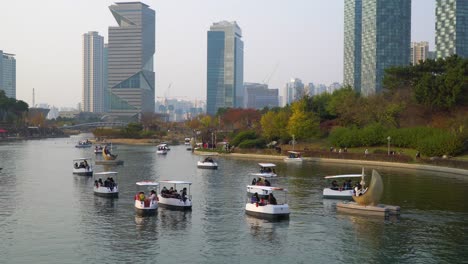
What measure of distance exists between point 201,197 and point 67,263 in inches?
964

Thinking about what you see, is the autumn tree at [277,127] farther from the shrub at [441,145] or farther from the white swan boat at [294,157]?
the shrub at [441,145]

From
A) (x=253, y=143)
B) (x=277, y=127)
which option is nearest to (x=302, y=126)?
(x=277, y=127)

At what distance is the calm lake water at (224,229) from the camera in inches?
1313

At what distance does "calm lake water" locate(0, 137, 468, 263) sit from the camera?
109ft

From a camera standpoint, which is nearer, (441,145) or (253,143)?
(441,145)

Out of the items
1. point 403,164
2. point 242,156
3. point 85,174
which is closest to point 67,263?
point 85,174

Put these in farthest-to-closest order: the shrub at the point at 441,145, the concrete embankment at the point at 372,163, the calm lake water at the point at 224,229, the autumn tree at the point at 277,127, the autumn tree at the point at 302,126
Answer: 1. the autumn tree at the point at 277,127
2. the autumn tree at the point at 302,126
3. the shrub at the point at 441,145
4. the concrete embankment at the point at 372,163
5. the calm lake water at the point at 224,229

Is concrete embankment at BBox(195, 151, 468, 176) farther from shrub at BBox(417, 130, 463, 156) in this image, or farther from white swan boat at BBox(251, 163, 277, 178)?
white swan boat at BBox(251, 163, 277, 178)

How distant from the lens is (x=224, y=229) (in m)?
40.2

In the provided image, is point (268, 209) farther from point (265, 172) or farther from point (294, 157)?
point (294, 157)

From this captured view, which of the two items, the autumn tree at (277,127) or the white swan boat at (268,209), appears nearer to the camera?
the white swan boat at (268,209)

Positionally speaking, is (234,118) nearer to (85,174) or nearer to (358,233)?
(85,174)

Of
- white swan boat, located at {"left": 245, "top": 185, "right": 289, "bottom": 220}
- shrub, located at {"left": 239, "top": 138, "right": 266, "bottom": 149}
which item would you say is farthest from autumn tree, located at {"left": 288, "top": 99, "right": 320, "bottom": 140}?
white swan boat, located at {"left": 245, "top": 185, "right": 289, "bottom": 220}

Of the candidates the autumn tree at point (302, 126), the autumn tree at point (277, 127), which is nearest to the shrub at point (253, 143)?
the autumn tree at point (277, 127)
